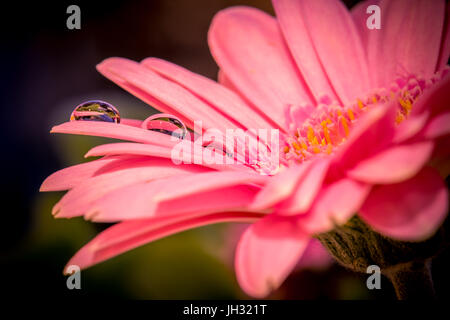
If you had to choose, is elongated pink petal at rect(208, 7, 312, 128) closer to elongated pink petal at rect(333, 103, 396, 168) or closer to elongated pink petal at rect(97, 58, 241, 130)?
elongated pink petal at rect(97, 58, 241, 130)

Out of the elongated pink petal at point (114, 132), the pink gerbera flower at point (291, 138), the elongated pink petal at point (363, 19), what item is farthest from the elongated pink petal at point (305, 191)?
the elongated pink petal at point (363, 19)

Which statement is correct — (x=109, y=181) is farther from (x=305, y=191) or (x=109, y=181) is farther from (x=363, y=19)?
(x=363, y=19)

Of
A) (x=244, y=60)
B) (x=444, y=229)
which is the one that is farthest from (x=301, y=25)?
(x=444, y=229)

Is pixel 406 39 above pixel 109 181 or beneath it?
above

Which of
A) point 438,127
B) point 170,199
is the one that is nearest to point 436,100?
point 438,127

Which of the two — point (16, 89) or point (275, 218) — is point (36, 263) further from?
point (275, 218)

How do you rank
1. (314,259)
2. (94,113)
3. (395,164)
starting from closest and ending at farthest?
(395,164) < (94,113) < (314,259)
